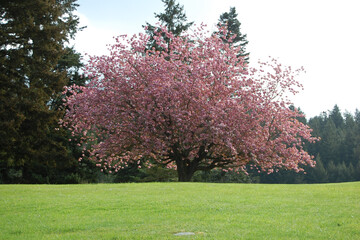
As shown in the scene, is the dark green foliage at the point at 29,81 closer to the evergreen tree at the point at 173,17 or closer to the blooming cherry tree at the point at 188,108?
the blooming cherry tree at the point at 188,108

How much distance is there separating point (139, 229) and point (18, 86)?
22.8m

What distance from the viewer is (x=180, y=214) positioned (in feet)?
30.1

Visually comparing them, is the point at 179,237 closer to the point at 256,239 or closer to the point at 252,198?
the point at 256,239

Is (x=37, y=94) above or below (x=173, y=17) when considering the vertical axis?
below

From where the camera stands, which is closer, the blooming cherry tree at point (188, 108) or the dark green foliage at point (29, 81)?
the blooming cherry tree at point (188, 108)

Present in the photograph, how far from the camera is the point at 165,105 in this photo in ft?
61.5

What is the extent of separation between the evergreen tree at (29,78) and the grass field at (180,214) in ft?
45.1

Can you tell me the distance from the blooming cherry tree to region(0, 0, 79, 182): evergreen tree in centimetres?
737

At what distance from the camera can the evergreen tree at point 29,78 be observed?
86.0ft

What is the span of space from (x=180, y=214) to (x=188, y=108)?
34.2 ft

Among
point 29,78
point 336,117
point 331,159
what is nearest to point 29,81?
point 29,78

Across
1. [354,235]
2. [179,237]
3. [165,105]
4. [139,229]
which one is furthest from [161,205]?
[165,105]

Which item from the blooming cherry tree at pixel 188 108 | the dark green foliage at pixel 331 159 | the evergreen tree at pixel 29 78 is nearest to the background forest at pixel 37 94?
the evergreen tree at pixel 29 78

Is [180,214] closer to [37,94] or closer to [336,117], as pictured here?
[37,94]
